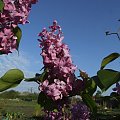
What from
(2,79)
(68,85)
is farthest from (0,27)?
(68,85)

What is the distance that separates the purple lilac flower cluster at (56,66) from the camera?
3.61ft

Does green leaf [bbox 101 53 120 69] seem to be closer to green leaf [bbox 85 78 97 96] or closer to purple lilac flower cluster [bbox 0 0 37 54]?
green leaf [bbox 85 78 97 96]

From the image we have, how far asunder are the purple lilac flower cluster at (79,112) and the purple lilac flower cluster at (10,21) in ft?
1.15

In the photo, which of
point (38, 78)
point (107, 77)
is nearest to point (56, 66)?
point (38, 78)

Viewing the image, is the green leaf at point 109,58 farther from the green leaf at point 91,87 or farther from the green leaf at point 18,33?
the green leaf at point 18,33

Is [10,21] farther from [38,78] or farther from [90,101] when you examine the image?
[90,101]

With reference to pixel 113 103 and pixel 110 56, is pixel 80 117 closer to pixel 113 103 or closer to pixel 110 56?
pixel 113 103

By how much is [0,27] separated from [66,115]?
40 cm

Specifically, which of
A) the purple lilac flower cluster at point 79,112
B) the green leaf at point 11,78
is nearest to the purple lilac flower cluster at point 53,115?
the purple lilac flower cluster at point 79,112

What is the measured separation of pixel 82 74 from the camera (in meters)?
1.15

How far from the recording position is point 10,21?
1.13 metres

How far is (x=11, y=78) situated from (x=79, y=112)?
335 mm

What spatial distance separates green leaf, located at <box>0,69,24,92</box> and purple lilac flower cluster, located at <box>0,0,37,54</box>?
0.07 m

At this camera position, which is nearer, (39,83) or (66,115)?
(39,83)
